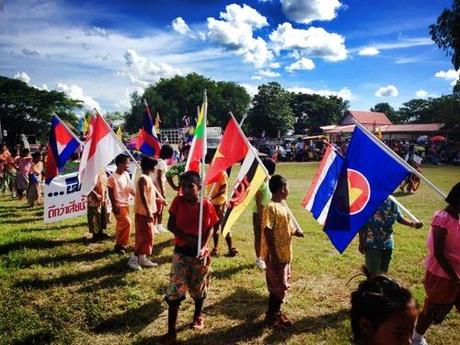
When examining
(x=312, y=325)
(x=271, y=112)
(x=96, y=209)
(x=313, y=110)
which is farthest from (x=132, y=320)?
(x=313, y=110)

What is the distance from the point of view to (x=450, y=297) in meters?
3.85

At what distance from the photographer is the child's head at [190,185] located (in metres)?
4.32

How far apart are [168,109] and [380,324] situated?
78.1 m

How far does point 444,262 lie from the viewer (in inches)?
146

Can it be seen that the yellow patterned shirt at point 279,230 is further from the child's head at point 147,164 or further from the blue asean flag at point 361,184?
the child's head at point 147,164

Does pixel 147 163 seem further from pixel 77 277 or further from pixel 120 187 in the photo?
pixel 77 277

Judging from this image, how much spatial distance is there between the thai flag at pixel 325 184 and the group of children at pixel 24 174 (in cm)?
1002

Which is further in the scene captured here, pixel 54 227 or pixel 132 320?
pixel 54 227

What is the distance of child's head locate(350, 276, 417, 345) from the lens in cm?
196

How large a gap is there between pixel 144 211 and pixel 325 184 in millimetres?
2837

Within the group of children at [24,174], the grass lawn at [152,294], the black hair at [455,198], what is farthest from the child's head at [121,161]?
the group of children at [24,174]

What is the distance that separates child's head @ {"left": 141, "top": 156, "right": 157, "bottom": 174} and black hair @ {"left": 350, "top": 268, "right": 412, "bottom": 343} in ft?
15.4

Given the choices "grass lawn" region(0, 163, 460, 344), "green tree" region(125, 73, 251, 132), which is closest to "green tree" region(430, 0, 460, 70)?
"grass lawn" region(0, 163, 460, 344)

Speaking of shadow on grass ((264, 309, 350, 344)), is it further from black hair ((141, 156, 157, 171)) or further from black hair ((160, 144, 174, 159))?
black hair ((160, 144, 174, 159))
